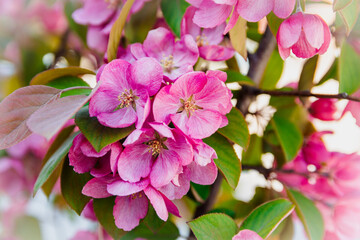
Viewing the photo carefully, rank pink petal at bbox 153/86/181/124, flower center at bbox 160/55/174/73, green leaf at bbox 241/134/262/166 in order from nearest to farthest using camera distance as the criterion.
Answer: pink petal at bbox 153/86/181/124
flower center at bbox 160/55/174/73
green leaf at bbox 241/134/262/166

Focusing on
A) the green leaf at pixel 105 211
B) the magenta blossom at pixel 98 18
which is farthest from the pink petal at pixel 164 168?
the magenta blossom at pixel 98 18

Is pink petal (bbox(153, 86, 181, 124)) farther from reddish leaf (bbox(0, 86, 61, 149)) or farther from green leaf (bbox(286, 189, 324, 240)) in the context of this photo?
green leaf (bbox(286, 189, 324, 240))

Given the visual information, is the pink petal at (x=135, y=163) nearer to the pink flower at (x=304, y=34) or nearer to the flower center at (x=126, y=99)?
the flower center at (x=126, y=99)

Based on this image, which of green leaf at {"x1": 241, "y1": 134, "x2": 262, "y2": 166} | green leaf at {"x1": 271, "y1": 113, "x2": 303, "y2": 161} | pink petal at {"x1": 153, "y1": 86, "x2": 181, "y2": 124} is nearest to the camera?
pink petal at {"x1": 153, "y1": 86, "x2": 181, "y2": 124}

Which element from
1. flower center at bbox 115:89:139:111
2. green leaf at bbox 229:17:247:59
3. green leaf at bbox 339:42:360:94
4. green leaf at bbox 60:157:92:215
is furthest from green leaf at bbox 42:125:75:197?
green leaf at bbox 339:42:360:94

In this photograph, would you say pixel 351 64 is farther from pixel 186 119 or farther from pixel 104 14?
pixel 104 14
